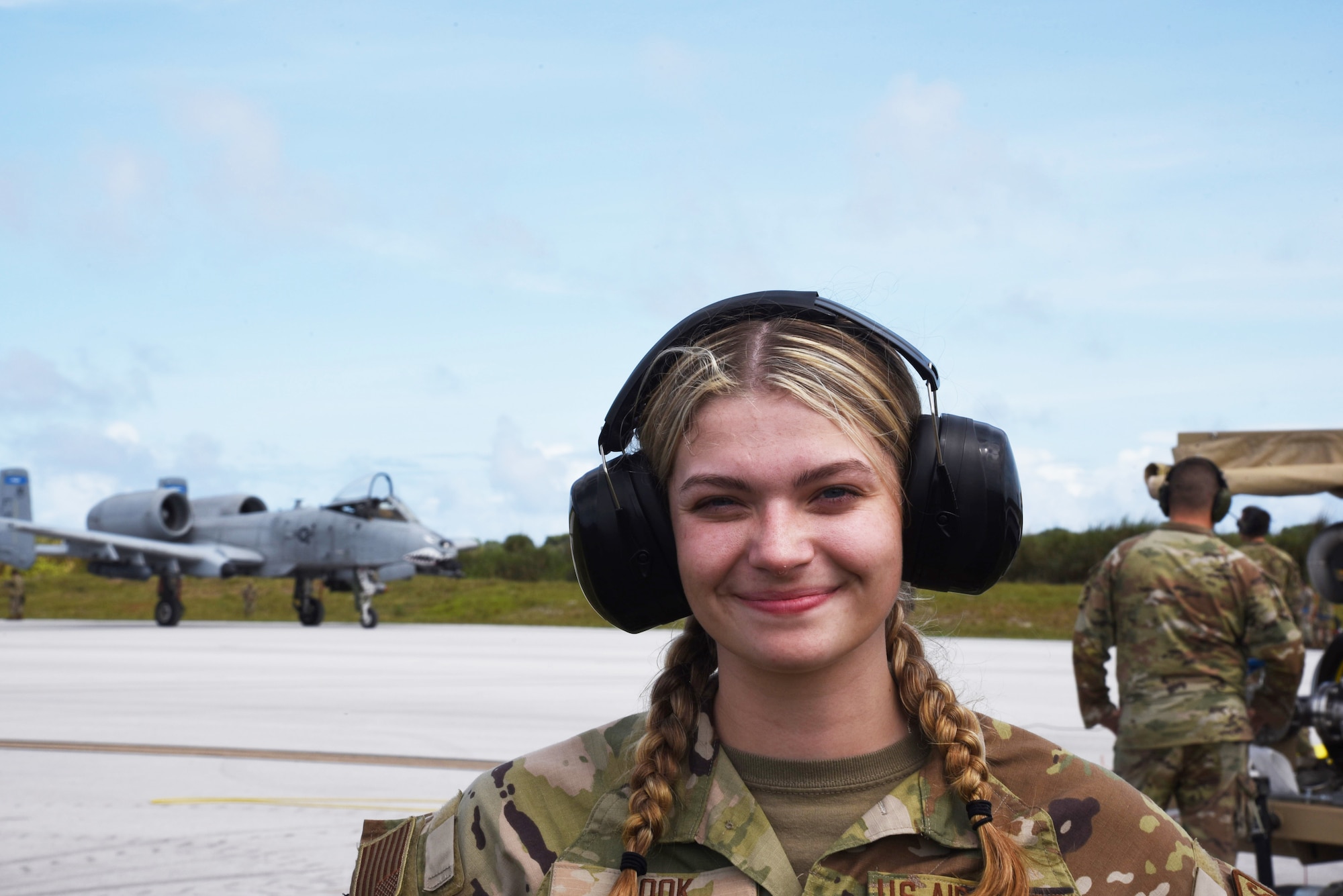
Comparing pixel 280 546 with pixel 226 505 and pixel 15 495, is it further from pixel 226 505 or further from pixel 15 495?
pixel 15 495

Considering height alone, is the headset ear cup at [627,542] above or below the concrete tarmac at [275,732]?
above

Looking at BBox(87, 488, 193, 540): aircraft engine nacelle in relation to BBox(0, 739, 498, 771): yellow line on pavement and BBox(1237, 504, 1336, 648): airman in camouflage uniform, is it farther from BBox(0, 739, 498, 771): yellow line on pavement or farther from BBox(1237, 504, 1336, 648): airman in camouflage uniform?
BBox(1237, 504, 1336, 648): airman in camouflage uniform

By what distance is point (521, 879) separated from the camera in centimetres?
166

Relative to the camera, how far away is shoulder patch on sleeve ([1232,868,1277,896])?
1.64 metres

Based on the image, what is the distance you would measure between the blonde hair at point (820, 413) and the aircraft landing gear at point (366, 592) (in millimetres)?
29152

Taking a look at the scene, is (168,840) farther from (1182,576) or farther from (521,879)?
(521,879)

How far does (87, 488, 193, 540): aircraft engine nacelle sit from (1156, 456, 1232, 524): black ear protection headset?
34.1m

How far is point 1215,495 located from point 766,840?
15.1 ft

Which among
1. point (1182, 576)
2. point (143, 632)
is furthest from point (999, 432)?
point (143, 632)

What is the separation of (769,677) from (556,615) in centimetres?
3229

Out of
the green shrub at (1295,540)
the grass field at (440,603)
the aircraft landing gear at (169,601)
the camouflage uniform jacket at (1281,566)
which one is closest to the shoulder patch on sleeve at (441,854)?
the camouflage uniform jacket at (1281,566)

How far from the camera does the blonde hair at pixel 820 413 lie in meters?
1.60

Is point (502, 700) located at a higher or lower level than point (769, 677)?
lower

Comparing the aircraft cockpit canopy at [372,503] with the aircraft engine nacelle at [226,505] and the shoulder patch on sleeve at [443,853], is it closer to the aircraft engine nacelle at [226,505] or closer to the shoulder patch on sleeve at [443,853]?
the aircraft engine nacelle at [226,505]
